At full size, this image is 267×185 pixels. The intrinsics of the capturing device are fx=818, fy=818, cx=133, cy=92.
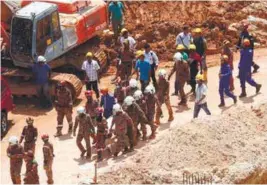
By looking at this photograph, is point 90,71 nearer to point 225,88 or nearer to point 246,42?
point 225,88

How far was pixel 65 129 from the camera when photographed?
20.9 metres

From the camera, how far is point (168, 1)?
27719 mm

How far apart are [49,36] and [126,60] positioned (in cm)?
227

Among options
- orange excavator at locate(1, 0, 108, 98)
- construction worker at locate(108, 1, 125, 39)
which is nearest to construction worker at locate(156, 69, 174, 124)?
orange excavator at locate(1, 0, 108, 98)

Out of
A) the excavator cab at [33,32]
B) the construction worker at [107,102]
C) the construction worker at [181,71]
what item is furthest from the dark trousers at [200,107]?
the excavator cab at [33,32]

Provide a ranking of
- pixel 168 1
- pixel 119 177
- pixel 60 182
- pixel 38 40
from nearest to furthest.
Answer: pixel 119 177 < pixel 60 182 < pixel 38 40 < pixel 168 1

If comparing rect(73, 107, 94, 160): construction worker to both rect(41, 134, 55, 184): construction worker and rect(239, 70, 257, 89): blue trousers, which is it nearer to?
rect(41, 134, 55, 184): construction worker

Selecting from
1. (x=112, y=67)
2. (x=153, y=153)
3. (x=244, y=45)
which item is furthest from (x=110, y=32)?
(x=153, y=153)

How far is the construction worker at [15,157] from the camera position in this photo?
1739 centimetres

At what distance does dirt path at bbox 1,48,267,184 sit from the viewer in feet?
59.7

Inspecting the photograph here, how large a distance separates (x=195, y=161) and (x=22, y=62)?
7.65 m

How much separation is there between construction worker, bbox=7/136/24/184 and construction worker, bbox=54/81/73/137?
2973 millimetres

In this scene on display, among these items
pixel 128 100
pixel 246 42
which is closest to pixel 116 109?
pixel 128 100

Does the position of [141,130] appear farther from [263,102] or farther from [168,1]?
[168,1]
